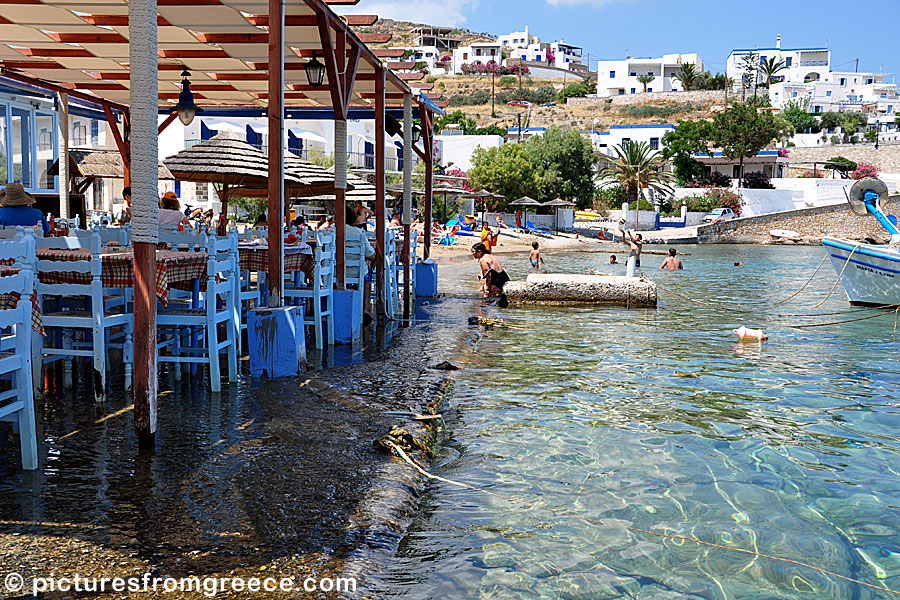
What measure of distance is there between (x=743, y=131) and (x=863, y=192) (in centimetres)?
4852

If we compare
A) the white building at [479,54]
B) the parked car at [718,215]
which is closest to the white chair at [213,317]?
the parked car at [718,215]

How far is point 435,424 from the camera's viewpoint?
605 centimetres

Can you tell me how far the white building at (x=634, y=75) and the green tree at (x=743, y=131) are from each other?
167 ft

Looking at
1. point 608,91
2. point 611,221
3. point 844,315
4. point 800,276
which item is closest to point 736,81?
point 608,91

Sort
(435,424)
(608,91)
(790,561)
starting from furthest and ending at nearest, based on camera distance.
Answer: (608,91), (435,424), (790,561)

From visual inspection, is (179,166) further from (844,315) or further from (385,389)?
(844,315)

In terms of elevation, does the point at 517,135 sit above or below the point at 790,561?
above

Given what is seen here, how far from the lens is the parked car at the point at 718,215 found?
53469mm

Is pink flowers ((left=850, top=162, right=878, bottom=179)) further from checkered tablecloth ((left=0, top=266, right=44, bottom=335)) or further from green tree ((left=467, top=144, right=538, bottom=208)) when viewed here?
checkered tablecloth ((left=0, top=266, right=44, bottom=335))

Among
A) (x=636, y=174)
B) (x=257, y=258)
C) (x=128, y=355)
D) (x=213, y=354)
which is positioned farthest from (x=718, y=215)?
(x=128, y=355)

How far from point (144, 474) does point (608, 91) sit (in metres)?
118

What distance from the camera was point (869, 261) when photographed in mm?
16547

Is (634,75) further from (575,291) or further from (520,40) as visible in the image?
(575,291)

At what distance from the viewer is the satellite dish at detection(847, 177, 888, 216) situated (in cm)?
1684
